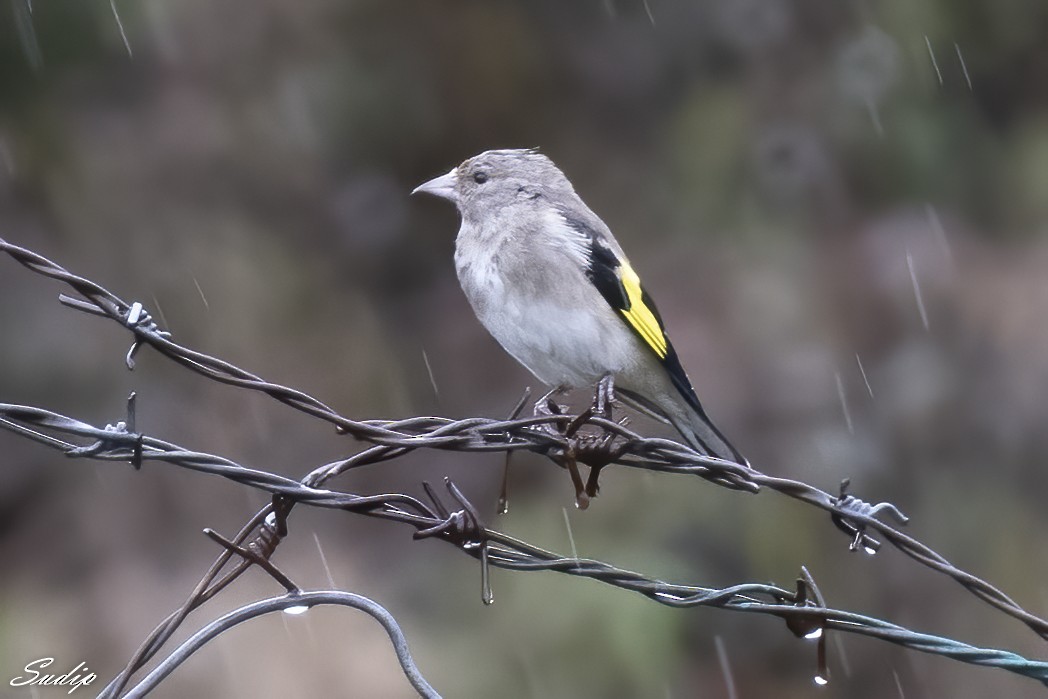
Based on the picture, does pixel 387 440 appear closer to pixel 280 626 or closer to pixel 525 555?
pixel 525 555

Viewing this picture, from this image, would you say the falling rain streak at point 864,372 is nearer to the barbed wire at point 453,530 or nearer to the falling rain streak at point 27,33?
the barbed wire at point 453,530

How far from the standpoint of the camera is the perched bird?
155 inches

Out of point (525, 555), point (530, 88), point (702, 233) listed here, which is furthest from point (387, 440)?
point (530, 88)

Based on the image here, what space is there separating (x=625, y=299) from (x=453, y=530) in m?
1.68

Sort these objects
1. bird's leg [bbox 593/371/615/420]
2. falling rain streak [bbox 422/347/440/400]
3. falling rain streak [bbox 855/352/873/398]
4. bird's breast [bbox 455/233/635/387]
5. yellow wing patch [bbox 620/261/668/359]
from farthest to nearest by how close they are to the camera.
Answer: falling rain streak [bbox 422/347/440/400] → falling rain streak [bbox 855/352/873/398] → yellow wing patch [bbox 620/261/668/359] → bird's breast [bbox 455/233/635/387] → bird's leg [bbox 593/371/615/420]

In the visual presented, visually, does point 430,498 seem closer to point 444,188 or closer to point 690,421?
point 690,421

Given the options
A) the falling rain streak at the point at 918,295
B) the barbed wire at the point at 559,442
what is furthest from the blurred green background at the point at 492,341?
the barbed wire at the point at 559,442

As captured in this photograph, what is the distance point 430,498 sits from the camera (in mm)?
2436

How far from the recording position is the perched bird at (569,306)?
12.9 feet

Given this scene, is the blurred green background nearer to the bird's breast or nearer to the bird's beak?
the bird's beak

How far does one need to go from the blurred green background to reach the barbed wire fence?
4.06 m

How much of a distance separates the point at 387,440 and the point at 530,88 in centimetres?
750

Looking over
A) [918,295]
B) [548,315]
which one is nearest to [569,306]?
[548,315]

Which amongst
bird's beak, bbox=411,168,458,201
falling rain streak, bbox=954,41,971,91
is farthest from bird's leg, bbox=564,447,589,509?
falling rain streak, bbox=954,41,971,91
